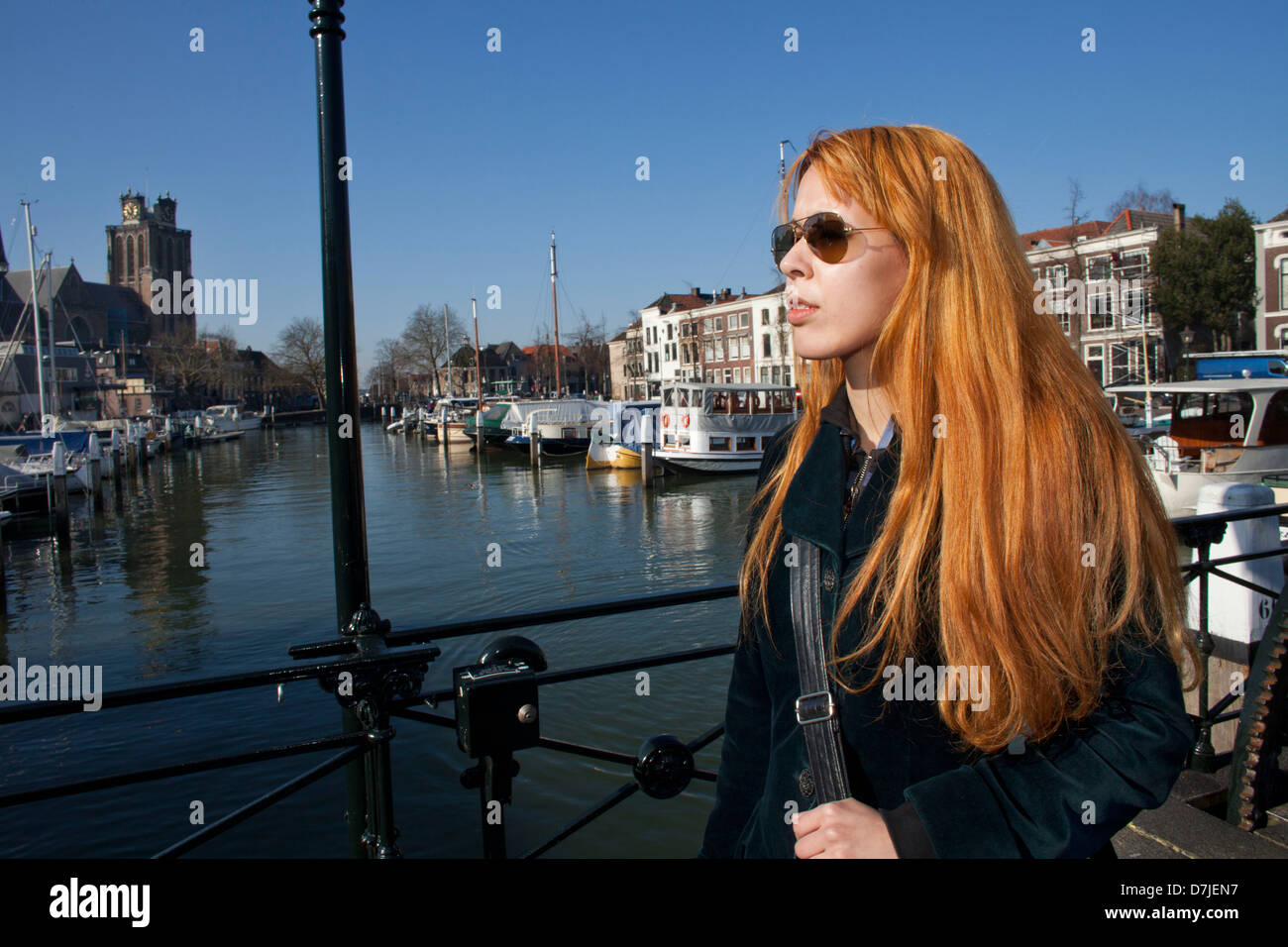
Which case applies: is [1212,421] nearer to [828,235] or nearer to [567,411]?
[828,235]

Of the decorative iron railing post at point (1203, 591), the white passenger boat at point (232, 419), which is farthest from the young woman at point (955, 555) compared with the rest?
the white passenger boat at point (232, 419)

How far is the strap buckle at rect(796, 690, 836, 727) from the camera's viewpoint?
4.86ft

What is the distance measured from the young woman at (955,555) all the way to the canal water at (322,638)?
2720 mm

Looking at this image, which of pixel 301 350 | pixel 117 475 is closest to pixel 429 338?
pixel 301 350

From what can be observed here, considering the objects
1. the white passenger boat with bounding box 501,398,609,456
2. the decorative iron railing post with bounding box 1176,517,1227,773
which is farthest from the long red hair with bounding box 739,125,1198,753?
the white passenger boat with bounding box 501,398,609,456

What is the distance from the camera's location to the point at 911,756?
4.95ft

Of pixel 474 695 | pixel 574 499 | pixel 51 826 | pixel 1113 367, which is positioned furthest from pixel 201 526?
pixel 1113 367

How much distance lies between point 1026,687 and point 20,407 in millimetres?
75582

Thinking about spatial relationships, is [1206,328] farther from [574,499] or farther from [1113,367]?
[574,499]

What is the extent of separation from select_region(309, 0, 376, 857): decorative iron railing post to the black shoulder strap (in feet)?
6.83

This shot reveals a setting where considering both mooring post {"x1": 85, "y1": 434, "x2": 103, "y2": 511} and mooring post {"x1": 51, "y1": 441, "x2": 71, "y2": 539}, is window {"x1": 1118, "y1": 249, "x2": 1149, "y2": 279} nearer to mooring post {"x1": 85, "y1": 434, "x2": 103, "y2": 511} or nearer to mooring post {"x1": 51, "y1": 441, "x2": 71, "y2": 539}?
mooring post {"x1": 51, "y1": 441, "x2": 71, "y2": 539}

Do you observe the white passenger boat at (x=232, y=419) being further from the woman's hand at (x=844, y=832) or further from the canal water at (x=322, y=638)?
the woman's hand at (x=844, y=832)

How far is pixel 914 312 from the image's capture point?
1.55 meters

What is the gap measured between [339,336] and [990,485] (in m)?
2.60
